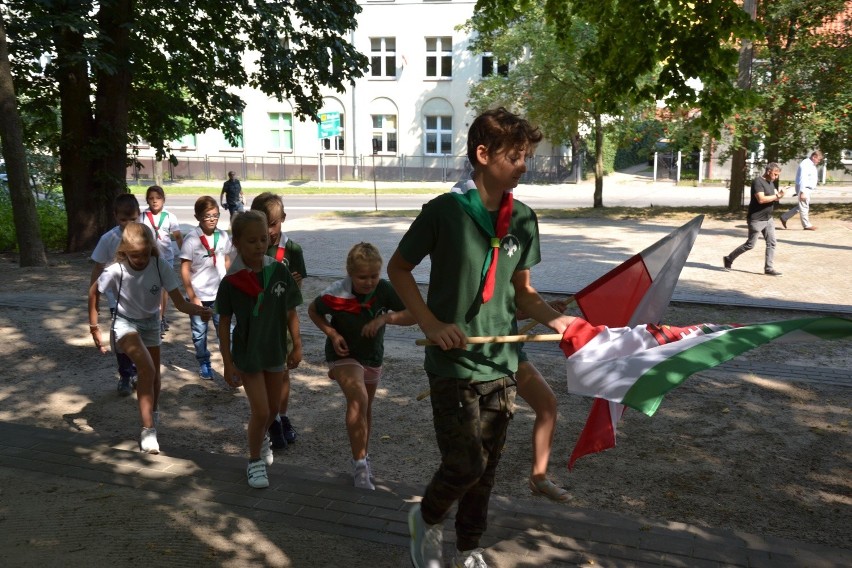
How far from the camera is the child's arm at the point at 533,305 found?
3818mm

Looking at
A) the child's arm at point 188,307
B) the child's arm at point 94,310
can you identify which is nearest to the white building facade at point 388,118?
the child's arm at point 94,310

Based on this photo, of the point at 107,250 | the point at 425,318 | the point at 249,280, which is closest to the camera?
the point at 425,318

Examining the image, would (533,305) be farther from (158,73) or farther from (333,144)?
(333,144)

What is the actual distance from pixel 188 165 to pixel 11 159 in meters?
35.7

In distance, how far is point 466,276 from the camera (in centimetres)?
360

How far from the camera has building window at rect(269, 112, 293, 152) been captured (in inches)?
1940

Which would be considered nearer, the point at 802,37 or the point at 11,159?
the point at 11,159

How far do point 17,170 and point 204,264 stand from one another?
8.74 m

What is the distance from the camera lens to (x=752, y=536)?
4.43m

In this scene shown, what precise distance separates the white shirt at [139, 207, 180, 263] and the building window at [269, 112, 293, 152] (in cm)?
4028

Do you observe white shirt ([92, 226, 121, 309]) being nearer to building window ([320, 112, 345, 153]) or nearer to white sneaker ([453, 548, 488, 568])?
white sneaker ([453, 548, 488, 568])

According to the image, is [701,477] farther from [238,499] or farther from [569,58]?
[569,58]

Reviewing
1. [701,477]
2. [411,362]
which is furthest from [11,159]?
[701,477]

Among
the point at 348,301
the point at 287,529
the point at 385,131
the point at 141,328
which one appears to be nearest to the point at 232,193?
the point at 141,328
